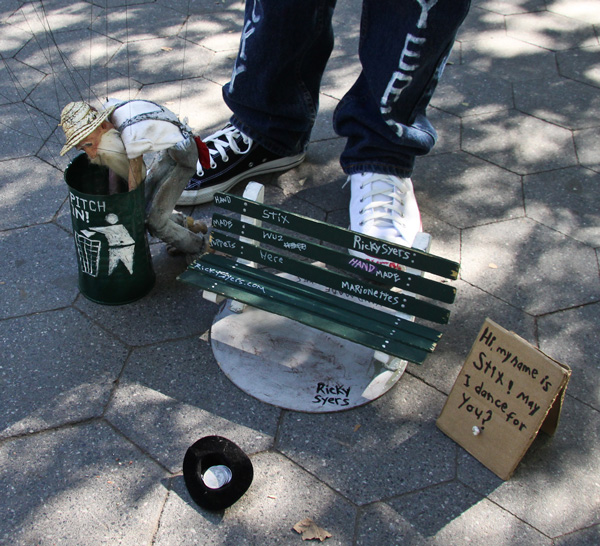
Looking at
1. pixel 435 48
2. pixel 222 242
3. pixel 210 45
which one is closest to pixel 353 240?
pixel 222 242

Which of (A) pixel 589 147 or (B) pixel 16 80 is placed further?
(B) pixel 16 80

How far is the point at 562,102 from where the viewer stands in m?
3.68

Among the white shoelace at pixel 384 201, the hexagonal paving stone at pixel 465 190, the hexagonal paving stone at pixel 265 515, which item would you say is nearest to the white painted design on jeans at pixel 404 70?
the white shoelace at pixel 384 201

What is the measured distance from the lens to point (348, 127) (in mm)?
2770

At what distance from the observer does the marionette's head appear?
189 centimetres

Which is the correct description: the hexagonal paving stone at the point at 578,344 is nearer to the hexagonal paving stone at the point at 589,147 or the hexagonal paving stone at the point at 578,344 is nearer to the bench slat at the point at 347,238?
the bench slat at the point at 347,238

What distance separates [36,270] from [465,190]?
1.99 metres

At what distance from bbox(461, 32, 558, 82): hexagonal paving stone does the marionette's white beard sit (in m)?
2.71

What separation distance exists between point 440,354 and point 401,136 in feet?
2.97

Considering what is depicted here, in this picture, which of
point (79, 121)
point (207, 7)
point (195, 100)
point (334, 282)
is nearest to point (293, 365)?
point (334, 282)

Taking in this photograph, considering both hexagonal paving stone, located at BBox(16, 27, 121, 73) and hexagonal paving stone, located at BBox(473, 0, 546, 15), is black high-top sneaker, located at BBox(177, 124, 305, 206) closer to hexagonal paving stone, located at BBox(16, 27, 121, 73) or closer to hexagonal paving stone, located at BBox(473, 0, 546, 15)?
hexagonal paving stone, located at BBox(16, 27, 121, 73)

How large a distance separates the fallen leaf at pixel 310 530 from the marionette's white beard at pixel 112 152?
1235 millimetres

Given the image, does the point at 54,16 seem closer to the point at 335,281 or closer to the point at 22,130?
the point at 22,130

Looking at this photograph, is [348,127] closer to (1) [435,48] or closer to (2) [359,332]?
(1) [435,48]
